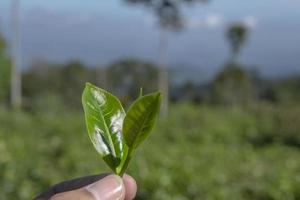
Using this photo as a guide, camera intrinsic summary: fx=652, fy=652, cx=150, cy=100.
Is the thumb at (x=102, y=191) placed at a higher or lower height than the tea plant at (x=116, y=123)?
lower

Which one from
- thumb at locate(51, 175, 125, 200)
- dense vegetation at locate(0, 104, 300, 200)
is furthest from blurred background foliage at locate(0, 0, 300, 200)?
thumb at locate(51, 175, 125, 200)

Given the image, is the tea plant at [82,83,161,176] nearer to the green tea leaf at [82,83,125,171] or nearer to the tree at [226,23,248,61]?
the green tea leaf at [82,83,125,171]

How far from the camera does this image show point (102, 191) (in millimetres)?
818

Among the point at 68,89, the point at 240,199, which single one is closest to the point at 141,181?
the point at 240,199

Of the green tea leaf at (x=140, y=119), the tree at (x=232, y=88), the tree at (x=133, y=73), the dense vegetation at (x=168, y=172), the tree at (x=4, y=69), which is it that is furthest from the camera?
the tree at (x=4, y=69)

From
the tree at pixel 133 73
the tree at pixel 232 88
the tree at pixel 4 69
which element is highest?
the tree at pixel 133 73

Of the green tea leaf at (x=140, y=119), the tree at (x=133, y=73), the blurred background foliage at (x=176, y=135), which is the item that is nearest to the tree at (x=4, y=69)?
the blurred background foliage at (x=176, y=135)

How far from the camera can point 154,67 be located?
64.4ft

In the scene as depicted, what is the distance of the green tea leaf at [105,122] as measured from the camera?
2.56 feet

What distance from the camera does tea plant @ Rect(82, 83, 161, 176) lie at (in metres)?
0.75

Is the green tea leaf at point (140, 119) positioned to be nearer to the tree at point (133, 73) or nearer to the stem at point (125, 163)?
the stem at point (125, 163)

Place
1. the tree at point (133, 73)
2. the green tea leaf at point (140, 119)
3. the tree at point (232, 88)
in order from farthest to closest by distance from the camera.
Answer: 1. the tree at point (232, 88)
2. the tree at point (133, 73)
3. the green tea leaf at point (140, 119)

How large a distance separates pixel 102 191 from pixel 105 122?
0.29ft

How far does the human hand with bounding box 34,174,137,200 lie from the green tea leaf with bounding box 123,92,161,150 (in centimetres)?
6
